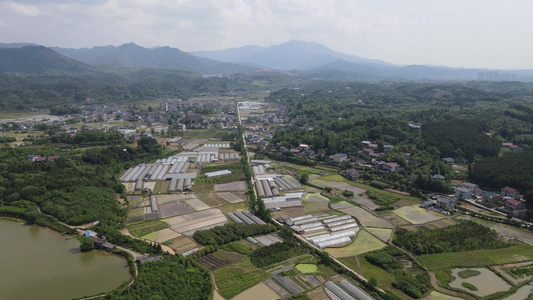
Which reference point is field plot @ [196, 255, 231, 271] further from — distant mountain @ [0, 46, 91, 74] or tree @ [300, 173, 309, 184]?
distant mountain @ [0, 46, 91, 74]

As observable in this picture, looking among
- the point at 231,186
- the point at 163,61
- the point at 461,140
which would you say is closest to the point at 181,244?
the point at 231,186

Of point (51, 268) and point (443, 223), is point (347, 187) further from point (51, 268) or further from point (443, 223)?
point (51, 268)

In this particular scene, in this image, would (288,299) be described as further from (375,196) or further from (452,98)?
(452,98)

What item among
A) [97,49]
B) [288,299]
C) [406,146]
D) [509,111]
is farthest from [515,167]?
[97,49]

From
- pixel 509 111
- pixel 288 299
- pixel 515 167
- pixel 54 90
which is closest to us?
pixel 288 299

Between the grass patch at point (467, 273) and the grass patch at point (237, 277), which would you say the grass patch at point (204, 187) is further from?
the grass patch at point (467, 273)
